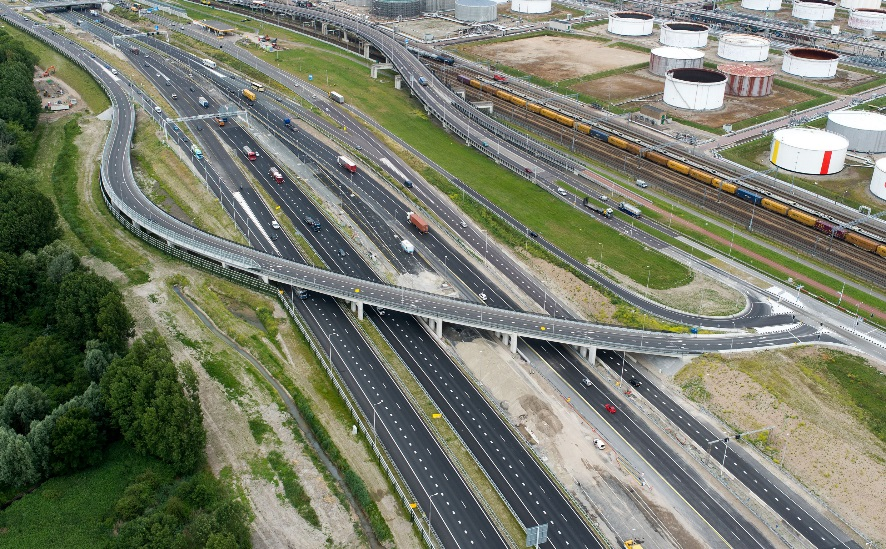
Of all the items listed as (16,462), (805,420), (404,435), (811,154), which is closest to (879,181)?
(811,154)

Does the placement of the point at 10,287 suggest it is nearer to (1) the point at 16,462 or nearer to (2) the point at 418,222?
(1) the point at 16,462

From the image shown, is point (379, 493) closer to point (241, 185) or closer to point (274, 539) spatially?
point (274, 539)

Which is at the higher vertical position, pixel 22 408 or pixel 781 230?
pixel 781 230

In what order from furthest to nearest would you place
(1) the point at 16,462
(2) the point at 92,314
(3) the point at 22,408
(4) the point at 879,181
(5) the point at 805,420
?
(4) the point at 879,181 → (2) the point at 92,314 → (5) the point at 805,420 → (3) the point at 22,408 → (1) the point at 16,462

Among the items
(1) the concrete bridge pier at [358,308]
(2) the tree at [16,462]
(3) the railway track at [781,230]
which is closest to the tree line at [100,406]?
(2) the tree at [16,462]

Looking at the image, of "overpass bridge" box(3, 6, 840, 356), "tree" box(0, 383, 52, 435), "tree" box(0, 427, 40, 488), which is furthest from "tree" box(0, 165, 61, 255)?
"tree" box(0, 427, 40, 488)

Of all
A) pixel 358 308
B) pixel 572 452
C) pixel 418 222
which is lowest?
pixel 572 452
